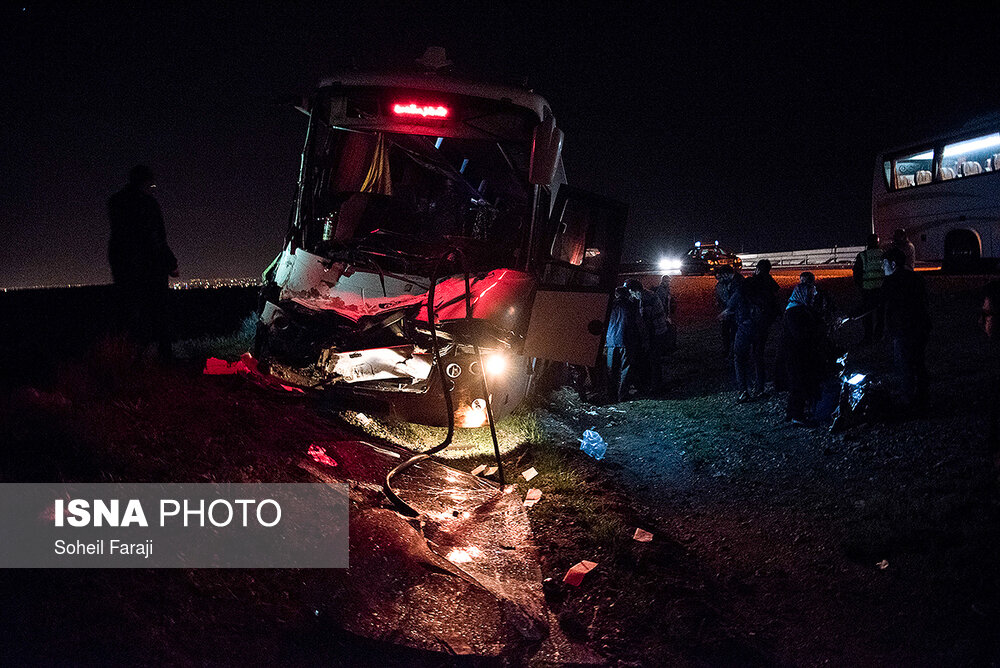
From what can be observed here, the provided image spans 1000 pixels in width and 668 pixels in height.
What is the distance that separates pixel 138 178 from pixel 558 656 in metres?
5.38

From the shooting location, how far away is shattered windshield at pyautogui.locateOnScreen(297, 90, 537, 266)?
6777mm

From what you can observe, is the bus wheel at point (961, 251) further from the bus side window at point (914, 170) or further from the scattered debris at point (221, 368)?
the scattered debris at point (221, 368)

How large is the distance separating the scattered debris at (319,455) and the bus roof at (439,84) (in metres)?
4.01

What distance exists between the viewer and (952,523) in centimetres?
476

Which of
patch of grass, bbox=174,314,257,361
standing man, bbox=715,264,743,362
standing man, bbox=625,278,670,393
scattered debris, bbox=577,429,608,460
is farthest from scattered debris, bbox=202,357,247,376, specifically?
standing man, bbox=715,264,743,362

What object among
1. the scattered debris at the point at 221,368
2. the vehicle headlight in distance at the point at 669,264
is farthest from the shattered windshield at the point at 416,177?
the vehicle headlight in distance at the point at 669,264

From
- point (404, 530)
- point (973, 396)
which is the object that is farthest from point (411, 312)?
point (973, 396)

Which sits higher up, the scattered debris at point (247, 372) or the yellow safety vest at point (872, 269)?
the yellow safety vest at point (872, 269)

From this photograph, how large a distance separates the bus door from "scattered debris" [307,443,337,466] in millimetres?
2118

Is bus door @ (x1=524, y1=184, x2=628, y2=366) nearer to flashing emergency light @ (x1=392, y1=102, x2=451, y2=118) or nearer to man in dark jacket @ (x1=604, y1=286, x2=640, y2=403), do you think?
flashing emergency light @ (x1=392, y1=102, x2=451, y2=118)

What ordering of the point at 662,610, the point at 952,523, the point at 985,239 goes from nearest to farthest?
1. the point at 662,610
2. the point at 952,523
3. the point at 985,239

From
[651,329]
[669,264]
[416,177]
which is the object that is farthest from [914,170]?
[669,264]

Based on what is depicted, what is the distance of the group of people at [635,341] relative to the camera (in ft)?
33.9

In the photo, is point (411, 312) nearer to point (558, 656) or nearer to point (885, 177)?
point (558, 656)
